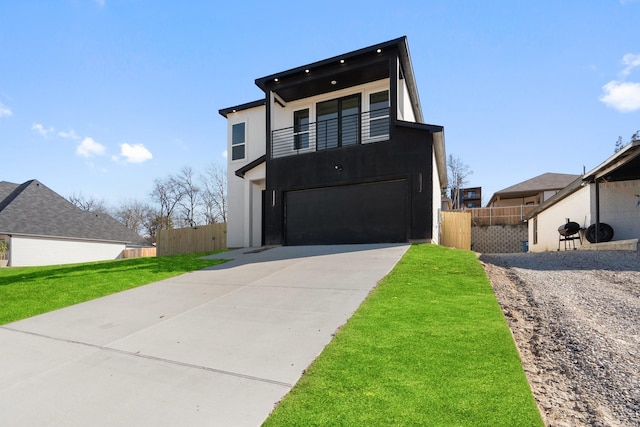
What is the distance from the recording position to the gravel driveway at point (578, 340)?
231cm

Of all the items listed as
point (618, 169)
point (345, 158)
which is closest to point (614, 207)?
point (618, 169)

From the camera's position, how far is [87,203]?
165 feet

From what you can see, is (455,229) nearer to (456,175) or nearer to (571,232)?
(571,232)

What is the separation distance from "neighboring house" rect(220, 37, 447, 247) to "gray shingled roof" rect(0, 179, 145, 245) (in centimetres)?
1729

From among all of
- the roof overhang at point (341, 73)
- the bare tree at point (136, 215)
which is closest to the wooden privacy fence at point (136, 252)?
the roof overhang at point (341, 73)

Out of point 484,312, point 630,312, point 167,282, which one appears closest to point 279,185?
point 167,282

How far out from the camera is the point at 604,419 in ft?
7.06

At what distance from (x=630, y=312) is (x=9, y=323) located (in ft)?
29.1

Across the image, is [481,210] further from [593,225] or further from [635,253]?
[635,253]

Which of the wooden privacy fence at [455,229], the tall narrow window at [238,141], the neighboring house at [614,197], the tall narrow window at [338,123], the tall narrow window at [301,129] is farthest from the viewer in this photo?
the wooden privacy fence at [455,229]

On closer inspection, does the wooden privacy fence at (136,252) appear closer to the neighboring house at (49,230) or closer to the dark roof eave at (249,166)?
the neighboring house at (49,230)

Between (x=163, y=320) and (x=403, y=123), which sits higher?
(x=403, y=123)

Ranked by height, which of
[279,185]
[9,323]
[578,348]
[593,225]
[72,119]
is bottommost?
[9,323]

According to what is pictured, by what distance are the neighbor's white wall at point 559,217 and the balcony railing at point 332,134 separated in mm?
7530
